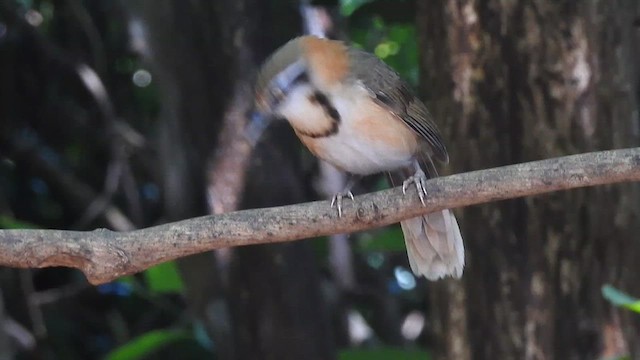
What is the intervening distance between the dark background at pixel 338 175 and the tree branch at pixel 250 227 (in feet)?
1.52

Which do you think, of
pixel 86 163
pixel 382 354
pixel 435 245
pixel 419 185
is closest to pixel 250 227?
pixel 419 185

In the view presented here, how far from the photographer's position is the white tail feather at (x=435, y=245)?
3443mm

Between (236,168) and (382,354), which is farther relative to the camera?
(382,354)

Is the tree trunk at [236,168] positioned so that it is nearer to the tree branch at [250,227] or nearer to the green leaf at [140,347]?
the green leaf at [140,347]

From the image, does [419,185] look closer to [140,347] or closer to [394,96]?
[394,96]

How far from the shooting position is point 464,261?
142 inches

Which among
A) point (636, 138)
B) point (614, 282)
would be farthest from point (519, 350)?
point (636, 138)

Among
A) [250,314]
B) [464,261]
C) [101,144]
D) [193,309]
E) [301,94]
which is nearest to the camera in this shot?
[301,94]

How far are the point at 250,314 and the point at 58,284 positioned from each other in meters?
2.89

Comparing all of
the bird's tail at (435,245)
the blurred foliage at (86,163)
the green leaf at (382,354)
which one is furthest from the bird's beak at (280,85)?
the blurred foliage at (86,163)

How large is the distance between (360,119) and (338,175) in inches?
103

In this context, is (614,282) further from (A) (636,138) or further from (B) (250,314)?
(B) (250,314)

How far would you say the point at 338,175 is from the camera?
19.0 feet

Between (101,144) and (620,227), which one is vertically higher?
(101,144)
